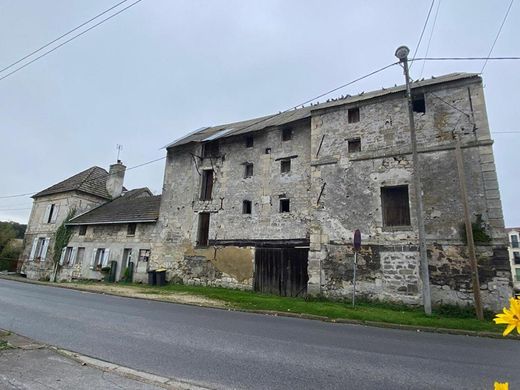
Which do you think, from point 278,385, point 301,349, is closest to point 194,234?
point 301,349

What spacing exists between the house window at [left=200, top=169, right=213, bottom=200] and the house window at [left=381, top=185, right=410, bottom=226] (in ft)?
35.3

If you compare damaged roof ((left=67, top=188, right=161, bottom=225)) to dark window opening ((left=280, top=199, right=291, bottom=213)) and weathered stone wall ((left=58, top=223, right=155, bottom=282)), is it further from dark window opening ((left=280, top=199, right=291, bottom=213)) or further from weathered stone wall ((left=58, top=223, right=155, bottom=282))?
dark window opening ((left=280, top=199, right=291, bottom=213))

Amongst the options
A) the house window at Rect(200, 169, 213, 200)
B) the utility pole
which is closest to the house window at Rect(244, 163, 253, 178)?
the house window at Rect(200, 169, 213, 200)

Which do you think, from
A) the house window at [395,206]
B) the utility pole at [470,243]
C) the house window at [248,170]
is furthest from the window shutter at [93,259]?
the utility pole at [470,243]

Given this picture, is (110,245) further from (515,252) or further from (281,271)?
(515,252)

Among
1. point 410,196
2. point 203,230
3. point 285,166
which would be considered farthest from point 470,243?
point 203,230

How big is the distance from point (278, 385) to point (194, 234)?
16.0 meters

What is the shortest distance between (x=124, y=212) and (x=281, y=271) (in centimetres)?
1410

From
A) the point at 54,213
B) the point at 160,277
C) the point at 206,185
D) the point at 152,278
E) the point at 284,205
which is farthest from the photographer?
the point at 54,213

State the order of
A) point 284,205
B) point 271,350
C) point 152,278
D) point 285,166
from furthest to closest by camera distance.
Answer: point 152,278
point 285,166
point 284,205
point 271,350

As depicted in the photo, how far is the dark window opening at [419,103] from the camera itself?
14.3 metres

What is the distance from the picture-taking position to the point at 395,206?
13.9 metres

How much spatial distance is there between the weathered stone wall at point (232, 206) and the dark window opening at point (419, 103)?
548 centimetres

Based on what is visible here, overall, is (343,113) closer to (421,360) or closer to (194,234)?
(194,234)
